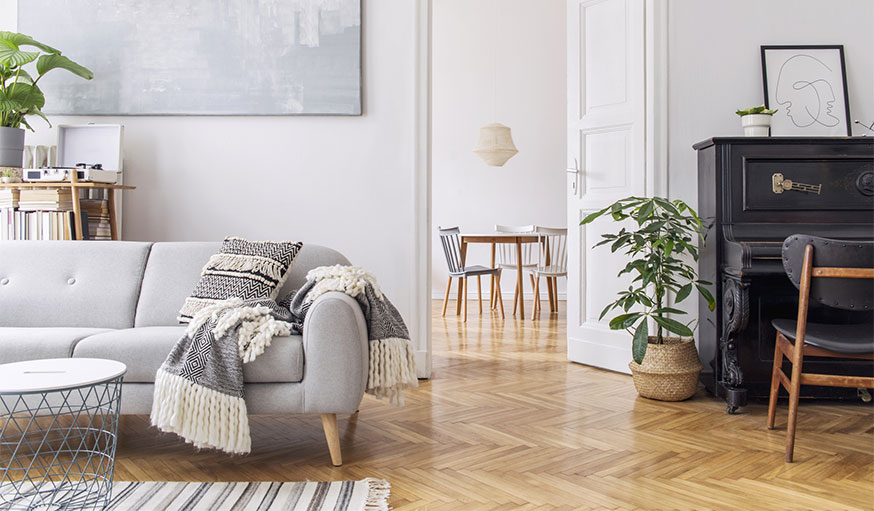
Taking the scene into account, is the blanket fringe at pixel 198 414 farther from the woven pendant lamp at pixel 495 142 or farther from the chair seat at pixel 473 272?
the woven pendant lamp at pixel 495 142

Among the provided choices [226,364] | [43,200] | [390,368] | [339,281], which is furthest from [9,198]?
[390,368]

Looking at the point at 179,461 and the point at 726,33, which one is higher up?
the point at 726,33

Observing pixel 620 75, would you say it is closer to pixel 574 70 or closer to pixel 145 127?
pixel 574 70

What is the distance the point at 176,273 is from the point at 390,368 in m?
1.13

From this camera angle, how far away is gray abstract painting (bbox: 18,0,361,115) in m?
3.76

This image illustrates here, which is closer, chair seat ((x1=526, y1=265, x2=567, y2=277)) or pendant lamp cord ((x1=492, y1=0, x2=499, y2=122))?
chair seat ((x1=526, y1=265, x2=567, y2=277))

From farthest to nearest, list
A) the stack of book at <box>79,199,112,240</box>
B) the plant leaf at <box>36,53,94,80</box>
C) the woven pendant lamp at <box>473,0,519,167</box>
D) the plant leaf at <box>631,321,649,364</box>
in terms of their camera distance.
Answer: the woven pendant lamp at <box>473,0,519,167</box>, the stack of book at <box>79,199,112,240</box>, the plant leaf at <box>36,53,94,80</box>, the plant leaf at <box>631,321,649,364</box>

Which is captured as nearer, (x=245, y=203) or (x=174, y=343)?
(x=174, y=343)

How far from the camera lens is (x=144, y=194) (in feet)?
12.6

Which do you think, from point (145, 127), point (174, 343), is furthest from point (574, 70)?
point (174, 343)

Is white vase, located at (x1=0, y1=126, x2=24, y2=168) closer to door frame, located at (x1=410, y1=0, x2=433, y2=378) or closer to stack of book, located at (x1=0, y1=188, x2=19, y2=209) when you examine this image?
stack of book, located at (x1=0, y1=188, x2=19, y2=209)

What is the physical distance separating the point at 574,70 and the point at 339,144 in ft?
4.97

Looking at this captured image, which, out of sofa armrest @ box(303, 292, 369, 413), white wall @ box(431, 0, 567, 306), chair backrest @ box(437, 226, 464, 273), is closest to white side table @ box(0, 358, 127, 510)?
sofa armrest @ box(303, 292, 369, 413)

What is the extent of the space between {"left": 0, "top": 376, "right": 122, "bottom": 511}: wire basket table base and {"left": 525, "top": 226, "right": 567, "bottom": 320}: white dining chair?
4.02 m
